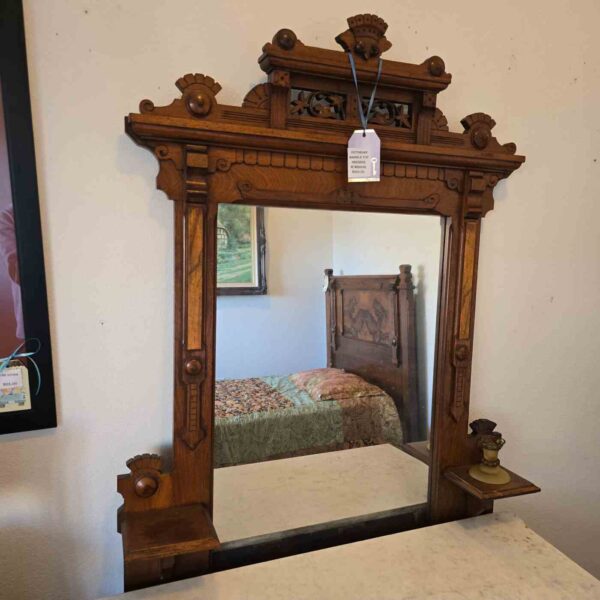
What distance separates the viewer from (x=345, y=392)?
101 centimetres

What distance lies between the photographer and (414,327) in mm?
1060

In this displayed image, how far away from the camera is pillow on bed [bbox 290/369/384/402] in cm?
99

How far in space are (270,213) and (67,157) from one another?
0.36 metres

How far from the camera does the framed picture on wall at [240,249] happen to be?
878 millimetres

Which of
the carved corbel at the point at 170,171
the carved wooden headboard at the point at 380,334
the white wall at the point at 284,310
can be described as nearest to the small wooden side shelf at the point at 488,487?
the carved wooden headboard at the point at 380,334

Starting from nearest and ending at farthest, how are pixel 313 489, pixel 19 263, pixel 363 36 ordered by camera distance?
1. pixel 19 263
2. pixel 363 36
3. pixel 313 489

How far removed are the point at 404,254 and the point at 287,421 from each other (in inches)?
17.0

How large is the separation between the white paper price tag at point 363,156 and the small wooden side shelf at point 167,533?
2.17 ft

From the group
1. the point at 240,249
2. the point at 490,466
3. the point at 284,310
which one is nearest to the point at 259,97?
the point at 240,249

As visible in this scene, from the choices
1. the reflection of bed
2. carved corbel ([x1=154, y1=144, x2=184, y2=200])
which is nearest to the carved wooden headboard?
the reflection of bed

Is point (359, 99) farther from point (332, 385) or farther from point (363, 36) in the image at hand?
point (332, 385)

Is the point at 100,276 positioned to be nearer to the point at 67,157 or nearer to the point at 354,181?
the point at 67,157

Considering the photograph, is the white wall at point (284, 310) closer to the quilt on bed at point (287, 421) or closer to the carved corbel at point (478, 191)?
the quilt on bed at point (287, 421)

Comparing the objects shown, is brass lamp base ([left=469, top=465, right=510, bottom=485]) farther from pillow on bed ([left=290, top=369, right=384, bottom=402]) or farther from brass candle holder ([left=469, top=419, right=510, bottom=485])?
pillow on bed ([left=290, top=369, right=384, bottom=402])
